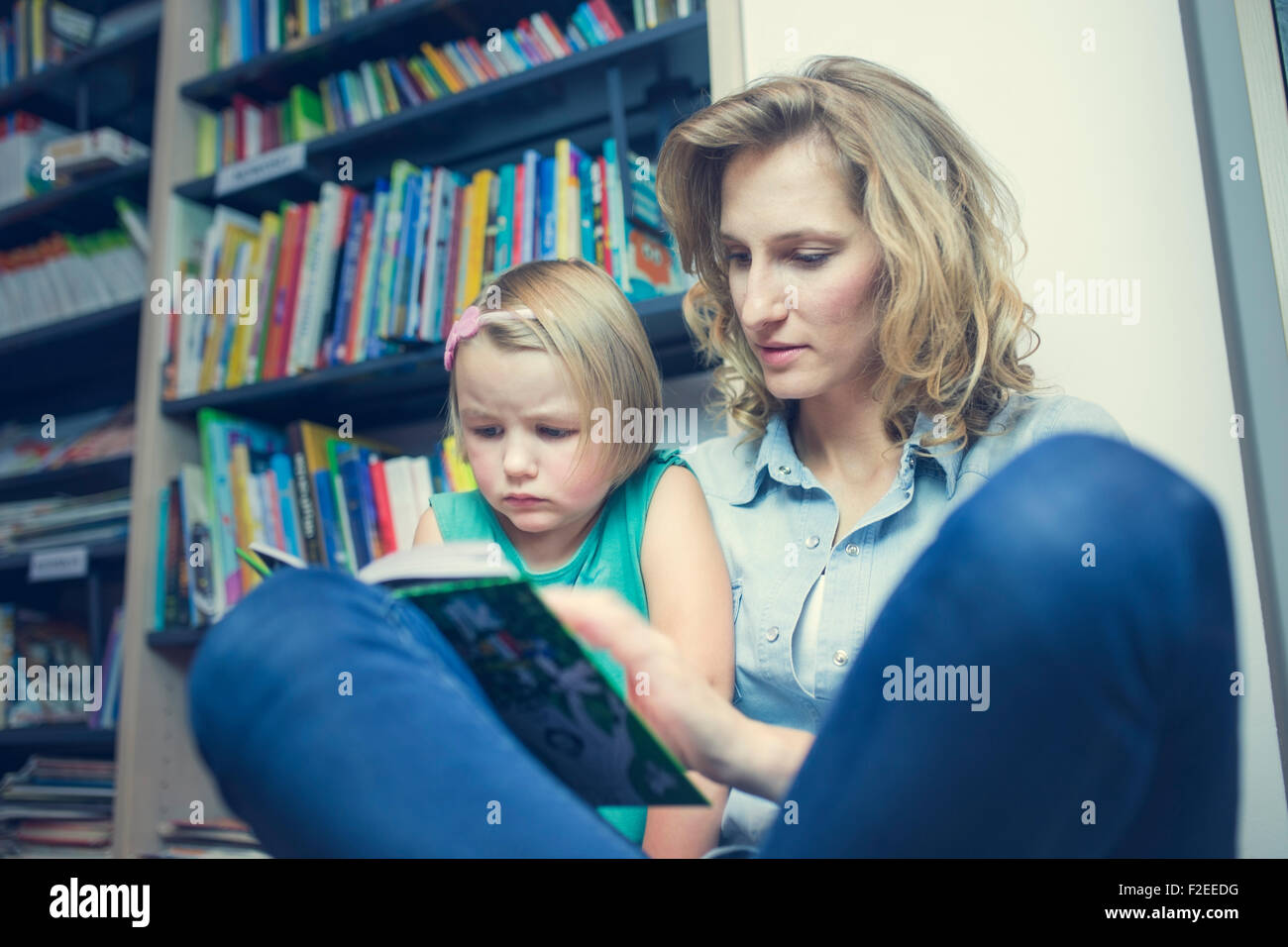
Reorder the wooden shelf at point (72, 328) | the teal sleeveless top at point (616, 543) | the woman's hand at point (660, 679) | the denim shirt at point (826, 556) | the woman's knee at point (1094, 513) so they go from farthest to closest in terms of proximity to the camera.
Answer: the wooden shelf at point (72, 328) < the teal sleeveless top at point (616, 543) < the denim shirt at point (826, 556) < the woman's hand at point (660, 679) < the woman's knee at point (1094, 513)

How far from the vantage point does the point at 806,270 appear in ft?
3.21

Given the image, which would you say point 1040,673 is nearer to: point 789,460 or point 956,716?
point 956,716

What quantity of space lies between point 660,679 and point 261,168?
56.6 inches

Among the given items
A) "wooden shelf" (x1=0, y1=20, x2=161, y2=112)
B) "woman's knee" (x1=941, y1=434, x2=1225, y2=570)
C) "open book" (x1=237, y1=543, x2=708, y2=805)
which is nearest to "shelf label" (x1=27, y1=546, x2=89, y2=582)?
"wooden shelf" (x1=0, y1=20, x2=161, y2=112)

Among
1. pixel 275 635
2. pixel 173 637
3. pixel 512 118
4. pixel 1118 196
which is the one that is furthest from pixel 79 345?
pixel 1118 196

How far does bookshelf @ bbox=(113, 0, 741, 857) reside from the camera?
149 cm

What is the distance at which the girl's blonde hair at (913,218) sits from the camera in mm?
947

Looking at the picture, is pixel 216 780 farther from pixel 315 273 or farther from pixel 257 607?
pixel 315 273

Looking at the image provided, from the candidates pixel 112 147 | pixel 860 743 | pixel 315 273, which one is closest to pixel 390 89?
pixel 315 273

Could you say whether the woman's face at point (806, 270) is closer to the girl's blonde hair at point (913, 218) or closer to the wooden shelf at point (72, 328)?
the girl's blonde hair at point (913, 218)

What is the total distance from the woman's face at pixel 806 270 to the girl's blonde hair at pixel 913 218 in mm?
18

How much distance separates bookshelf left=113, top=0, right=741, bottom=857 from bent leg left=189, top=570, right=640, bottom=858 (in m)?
0.91

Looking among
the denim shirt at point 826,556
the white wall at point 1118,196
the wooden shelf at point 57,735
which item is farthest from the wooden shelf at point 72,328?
the white wall at point 1118,196

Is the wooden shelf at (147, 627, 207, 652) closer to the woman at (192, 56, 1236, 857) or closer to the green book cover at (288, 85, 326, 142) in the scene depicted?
the green book cover at (288, 85, 326, 142)
